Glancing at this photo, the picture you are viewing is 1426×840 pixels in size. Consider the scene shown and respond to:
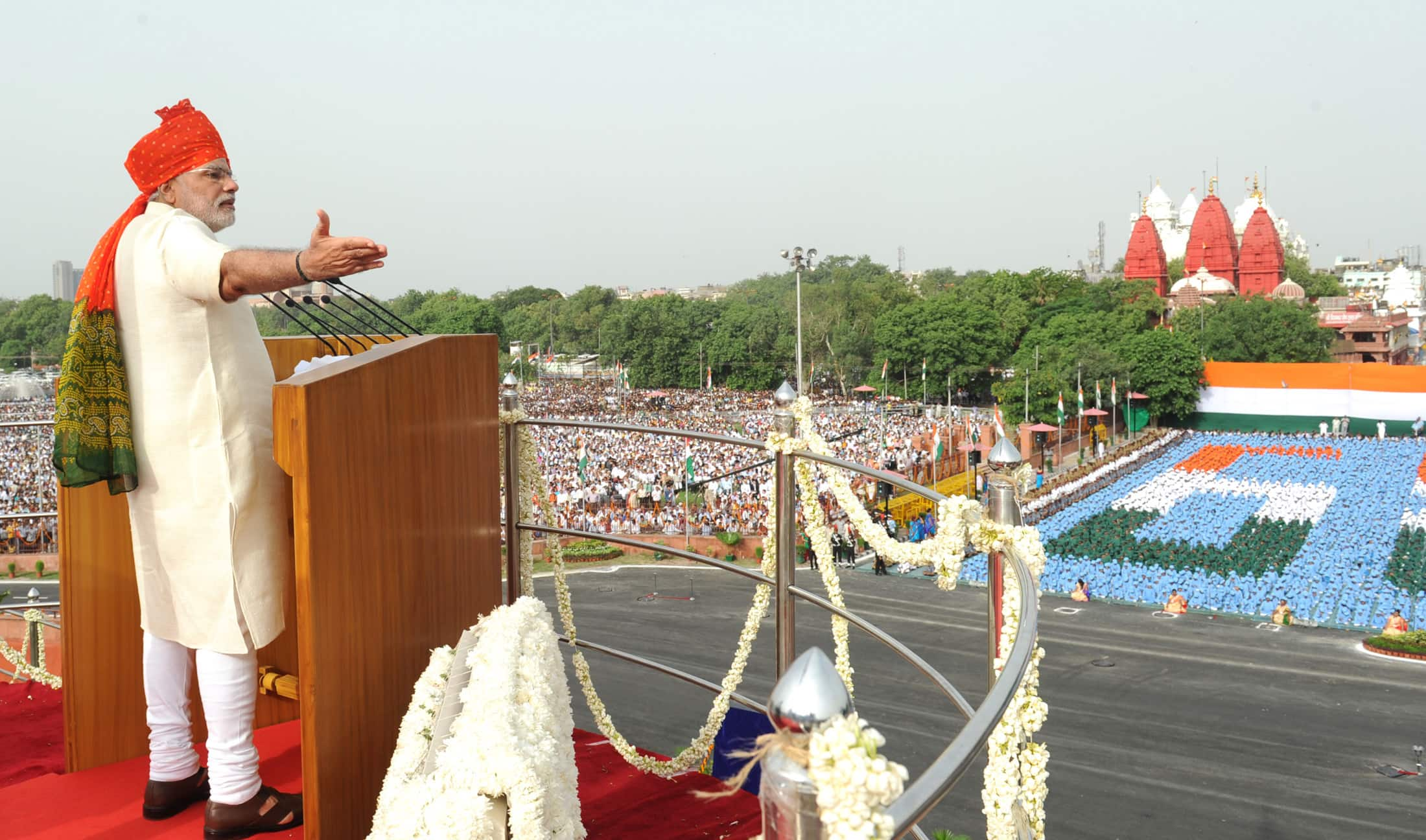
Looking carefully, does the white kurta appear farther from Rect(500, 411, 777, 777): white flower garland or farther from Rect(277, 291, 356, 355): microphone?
Rect(500, 411, 777, 777): white flower garland

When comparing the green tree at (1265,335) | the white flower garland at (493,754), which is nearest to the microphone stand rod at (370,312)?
the white flower garland at (493,754)

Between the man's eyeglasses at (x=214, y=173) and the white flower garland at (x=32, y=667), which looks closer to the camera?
the man's eyeglasses at (x=214, y=173)

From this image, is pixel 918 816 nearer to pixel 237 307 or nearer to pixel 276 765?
pixel 237 307

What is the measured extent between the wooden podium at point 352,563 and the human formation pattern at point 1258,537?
1878cm

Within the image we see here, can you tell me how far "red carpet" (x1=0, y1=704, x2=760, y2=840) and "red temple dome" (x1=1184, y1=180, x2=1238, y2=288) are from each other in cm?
7606

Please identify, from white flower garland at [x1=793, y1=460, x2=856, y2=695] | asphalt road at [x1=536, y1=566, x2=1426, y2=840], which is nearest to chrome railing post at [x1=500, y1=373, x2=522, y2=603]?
white flower garland at [x1=793, y1=460, x2=856, y2=695]

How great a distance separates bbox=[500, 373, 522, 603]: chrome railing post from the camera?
3549mm

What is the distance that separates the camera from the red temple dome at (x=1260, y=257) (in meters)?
70.5

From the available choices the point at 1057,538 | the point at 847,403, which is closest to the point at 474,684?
the point at 1057,538

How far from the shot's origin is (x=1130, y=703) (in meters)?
14.4

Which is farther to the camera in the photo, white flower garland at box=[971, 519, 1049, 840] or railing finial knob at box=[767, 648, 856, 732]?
white flower garland at box=[971, 519, 1049, 840]

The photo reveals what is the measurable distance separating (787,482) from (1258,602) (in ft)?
62.6

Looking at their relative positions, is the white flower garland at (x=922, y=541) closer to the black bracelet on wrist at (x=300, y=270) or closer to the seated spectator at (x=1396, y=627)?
the black bracelet on wrist at (x=300, y=270)

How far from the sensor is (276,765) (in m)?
2.95
